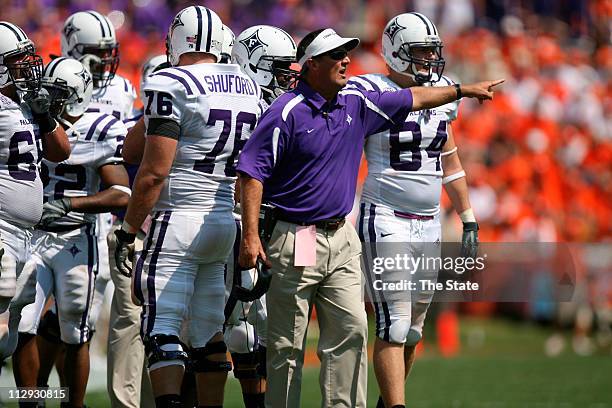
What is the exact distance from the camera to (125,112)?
7.71 meters

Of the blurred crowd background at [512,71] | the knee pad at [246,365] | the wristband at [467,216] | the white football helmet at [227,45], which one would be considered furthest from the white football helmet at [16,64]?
the blurred crowd background at [512,71]

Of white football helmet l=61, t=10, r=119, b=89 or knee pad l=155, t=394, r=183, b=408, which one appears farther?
white football helmet l=61, t=10, r=119, b=89

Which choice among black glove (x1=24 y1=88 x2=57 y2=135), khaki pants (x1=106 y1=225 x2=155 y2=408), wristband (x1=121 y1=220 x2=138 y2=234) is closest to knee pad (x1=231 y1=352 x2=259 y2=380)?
khaki pants (x1=106 y1=225 x2=155 y2=408)

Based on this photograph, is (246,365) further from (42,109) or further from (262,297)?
(42,109)

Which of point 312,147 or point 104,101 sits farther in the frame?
point 104,101

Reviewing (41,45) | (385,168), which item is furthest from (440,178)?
(41,45)

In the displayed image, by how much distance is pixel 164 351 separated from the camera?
5777 millimetres

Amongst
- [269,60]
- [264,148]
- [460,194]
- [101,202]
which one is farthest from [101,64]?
[460,194]

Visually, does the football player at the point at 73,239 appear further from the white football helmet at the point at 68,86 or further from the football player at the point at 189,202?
the football player at the point at 189,202

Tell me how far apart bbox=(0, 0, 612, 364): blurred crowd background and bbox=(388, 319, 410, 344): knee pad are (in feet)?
23.2

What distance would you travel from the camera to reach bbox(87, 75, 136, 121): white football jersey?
294 inches

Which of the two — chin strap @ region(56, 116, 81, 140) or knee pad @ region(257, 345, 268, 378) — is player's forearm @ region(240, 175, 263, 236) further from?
chin strap @ region(56, 116, 81, 140)

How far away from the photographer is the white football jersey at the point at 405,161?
277 inches

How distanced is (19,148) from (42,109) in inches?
9.5
